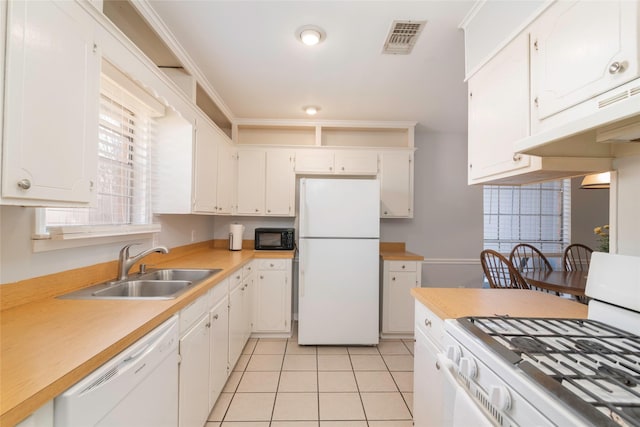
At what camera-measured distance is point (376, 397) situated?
201 centimetres

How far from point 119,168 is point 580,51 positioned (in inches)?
96.0

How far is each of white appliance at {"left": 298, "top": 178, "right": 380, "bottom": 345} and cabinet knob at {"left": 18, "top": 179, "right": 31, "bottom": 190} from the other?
2036 millimetres

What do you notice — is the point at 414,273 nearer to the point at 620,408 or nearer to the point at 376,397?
the point at 376,397

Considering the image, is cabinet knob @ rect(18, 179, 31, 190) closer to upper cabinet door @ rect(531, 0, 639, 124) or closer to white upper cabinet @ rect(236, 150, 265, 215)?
upper cabinet door @ rect(531, 0, 639, 124)

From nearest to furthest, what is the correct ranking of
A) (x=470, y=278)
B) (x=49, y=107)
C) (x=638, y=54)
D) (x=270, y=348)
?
(x=638, y=54), (x=49, y=107), (x=270, y=348), (x=470, y=278)

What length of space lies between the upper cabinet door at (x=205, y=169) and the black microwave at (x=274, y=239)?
711 mm

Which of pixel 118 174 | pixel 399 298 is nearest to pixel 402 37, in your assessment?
pixel 118 174

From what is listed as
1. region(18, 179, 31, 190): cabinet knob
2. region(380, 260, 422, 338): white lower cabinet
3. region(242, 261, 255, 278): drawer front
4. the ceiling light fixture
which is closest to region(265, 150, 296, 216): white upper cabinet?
region(242, 261, 255, 278): drawer front

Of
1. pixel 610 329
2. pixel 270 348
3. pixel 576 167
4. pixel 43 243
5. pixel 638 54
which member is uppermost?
pixel 638 54

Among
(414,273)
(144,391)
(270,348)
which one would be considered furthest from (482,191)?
(144,391)

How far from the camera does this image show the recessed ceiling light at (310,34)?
5.56 feet

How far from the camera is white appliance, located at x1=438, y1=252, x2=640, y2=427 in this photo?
598 mm

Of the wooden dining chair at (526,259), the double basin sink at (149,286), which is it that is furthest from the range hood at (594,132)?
the wooden dining chair at (526,259)

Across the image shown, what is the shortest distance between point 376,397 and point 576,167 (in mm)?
1907
